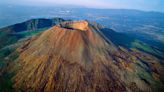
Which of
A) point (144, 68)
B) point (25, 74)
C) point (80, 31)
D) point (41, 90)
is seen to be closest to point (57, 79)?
point (41, 90)

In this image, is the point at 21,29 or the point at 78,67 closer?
the point at 78,67

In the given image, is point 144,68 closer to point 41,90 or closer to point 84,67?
point 84,67

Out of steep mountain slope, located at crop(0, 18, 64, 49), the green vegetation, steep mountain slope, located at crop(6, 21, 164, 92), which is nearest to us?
steep mountain slope, located at crop(6, 21, 164, 92)

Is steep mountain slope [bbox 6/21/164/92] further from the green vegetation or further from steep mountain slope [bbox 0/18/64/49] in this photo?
steep mountain slope [bbox 0/18/64/49]

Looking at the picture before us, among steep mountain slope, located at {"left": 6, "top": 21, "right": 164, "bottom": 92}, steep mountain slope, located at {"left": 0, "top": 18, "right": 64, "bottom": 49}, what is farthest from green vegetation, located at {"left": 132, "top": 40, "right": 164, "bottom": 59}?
steep mountain slope, located at {"left": 0, "top": 18, "right": 64, "bottom": 49}

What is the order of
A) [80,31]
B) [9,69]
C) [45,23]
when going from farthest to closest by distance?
[45,23] → [80,31] → [9,69]

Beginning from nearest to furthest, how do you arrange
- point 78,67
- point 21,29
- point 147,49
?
point 78,67, point 147,49, point 21,29

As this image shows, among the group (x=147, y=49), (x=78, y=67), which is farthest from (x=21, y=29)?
(x=78, y=67)

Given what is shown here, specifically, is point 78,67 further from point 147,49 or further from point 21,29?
point 21,29
